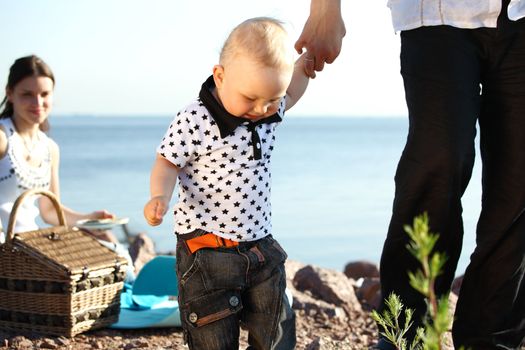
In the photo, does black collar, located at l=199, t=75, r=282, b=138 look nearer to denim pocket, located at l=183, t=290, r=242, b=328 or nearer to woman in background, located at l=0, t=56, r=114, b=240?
denim pocket, located at l=183, t=290, r=242, b=328

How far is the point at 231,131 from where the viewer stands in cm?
317

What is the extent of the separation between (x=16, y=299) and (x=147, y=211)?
204 centimetres

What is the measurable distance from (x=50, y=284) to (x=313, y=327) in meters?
1.47

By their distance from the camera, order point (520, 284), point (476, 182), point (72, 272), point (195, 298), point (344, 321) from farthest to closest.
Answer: point (476, 182)
point (344, 321)
point (72, 272)
point (520, 284)
point (195, 298)

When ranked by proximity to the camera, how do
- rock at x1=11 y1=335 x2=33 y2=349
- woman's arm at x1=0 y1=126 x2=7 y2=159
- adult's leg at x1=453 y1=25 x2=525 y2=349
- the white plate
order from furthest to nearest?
1. woman's arm at x1=0 y1=126 x2=7 y2=159
2. the white plate
3. rock at x1=11 y1=335 x2=33 y2=349
4. adult's leg at x1=453 y1=25 x2=525 y2=349

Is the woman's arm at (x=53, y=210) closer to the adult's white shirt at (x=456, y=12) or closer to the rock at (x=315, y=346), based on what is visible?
the rock at (x=315, y=346)

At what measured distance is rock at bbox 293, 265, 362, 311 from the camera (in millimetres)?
5844

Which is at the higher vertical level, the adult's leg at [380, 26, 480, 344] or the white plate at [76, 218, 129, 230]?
the adult's leg at [380, 26, 480, 344]

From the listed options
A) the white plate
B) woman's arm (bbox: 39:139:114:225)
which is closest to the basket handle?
the white plate

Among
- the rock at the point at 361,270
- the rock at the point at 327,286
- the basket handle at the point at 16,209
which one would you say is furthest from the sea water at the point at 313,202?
the basket handle at the point at 16,209

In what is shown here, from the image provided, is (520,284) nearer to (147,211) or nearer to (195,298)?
(195,298)

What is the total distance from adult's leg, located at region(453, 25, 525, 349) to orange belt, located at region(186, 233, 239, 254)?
3.05 ft

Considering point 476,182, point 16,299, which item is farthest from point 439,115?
point 476,182

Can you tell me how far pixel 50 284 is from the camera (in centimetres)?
465
